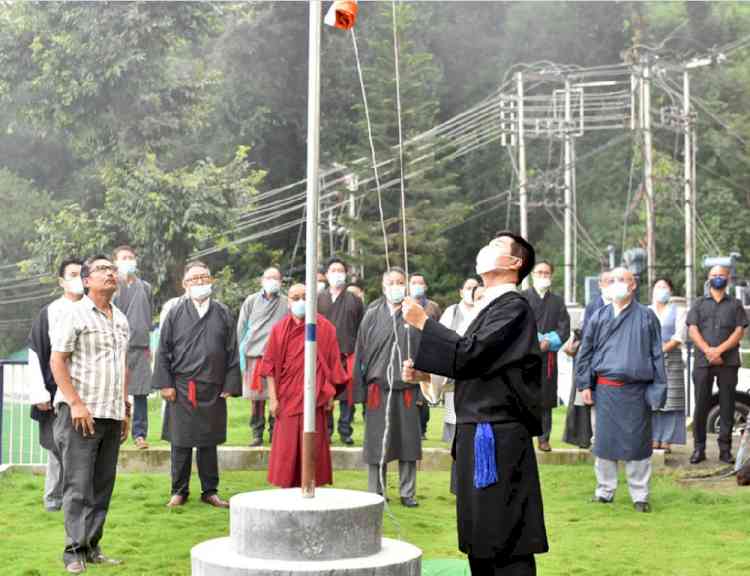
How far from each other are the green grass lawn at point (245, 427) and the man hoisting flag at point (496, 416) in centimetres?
599

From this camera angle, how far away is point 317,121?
5.11 metres

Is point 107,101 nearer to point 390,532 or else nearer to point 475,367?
point 390,532

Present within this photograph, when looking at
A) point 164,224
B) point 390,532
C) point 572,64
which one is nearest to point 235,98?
point 164,224

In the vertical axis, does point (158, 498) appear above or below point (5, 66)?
below

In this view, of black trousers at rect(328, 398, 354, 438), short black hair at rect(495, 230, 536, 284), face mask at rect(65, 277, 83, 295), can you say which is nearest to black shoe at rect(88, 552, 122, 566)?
face mask at rect(65, 277, 83, 295)

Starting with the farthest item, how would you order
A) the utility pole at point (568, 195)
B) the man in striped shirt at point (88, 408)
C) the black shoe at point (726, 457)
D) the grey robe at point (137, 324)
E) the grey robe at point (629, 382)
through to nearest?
the utility pole at point (568, 195) < the black shoe at point (726, 457) < the grey robe at point (137, 324) < the grey robe at point (629, 382) < the man in striped shirt at point (88, 408)

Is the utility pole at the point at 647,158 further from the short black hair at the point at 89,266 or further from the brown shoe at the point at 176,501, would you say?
the short black hair at the point at 89,266

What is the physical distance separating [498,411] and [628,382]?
161 inches

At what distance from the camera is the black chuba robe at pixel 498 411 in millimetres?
4875

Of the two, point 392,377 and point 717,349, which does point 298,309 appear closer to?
point 392,377

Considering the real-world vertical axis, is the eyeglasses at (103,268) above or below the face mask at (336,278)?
below

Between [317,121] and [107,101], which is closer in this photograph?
[317,121]

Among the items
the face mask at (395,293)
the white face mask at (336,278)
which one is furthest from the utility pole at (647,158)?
the face mask at (395,293)

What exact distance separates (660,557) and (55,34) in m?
20.9
